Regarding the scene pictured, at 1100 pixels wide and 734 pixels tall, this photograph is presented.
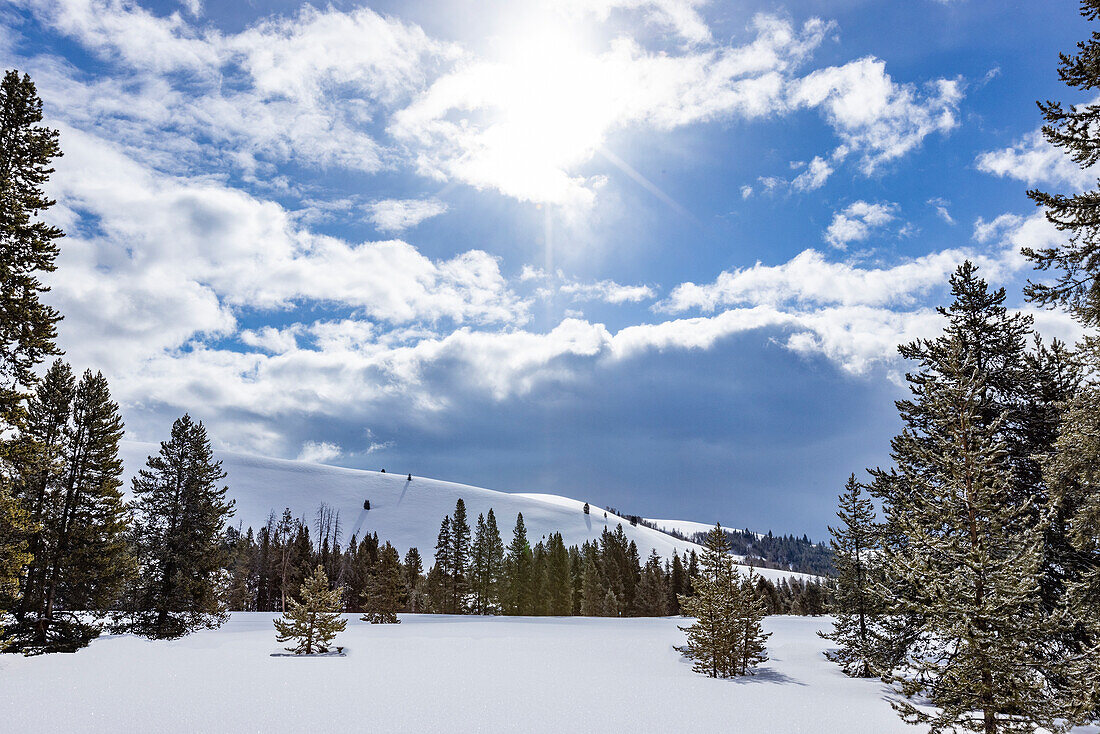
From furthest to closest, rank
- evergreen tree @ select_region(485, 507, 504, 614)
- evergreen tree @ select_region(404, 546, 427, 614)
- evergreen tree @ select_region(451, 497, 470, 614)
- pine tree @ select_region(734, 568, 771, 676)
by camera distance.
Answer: evergreen tree @ select_region(404, 546, 427, 614), evergreen tree @ select_region(485, 507, 504, 614), evergreen tree @ select_region(451, 497, 470, 614), pine tree @ select_region(734, 568, 771, 676)

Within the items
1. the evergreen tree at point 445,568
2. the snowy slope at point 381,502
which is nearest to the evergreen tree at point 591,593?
the evergreen tree at point 445,568

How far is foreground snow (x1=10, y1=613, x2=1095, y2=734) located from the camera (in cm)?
1327

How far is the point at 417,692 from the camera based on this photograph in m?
16.9

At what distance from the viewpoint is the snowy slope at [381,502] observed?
492 ft

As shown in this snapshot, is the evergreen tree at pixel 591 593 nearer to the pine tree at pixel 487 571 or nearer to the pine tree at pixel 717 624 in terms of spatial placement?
the pine tree at pixel 487 571

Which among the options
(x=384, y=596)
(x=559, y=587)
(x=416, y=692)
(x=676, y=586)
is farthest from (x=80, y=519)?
(x=676, y=586)

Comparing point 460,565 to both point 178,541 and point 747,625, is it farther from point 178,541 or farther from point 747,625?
point 747,625

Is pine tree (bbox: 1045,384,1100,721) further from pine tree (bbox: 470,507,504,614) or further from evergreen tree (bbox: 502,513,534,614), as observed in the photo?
evergreen tree (bbox: 502,513,534,614)

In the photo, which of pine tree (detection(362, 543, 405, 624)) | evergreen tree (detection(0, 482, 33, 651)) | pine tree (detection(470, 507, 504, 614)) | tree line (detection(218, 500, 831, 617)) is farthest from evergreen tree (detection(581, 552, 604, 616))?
evergreen tree (detection(0, 482, 33, 651))

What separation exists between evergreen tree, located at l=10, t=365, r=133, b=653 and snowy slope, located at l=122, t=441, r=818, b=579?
4491 inches

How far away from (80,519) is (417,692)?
2068 centimetres

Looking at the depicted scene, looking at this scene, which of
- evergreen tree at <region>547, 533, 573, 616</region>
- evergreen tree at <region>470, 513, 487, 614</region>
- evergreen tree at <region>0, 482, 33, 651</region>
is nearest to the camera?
evergreen tree at <region>0, 482, 33, 651</region>

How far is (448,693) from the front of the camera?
55.0ft

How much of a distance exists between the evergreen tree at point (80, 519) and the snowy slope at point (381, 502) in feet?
374
